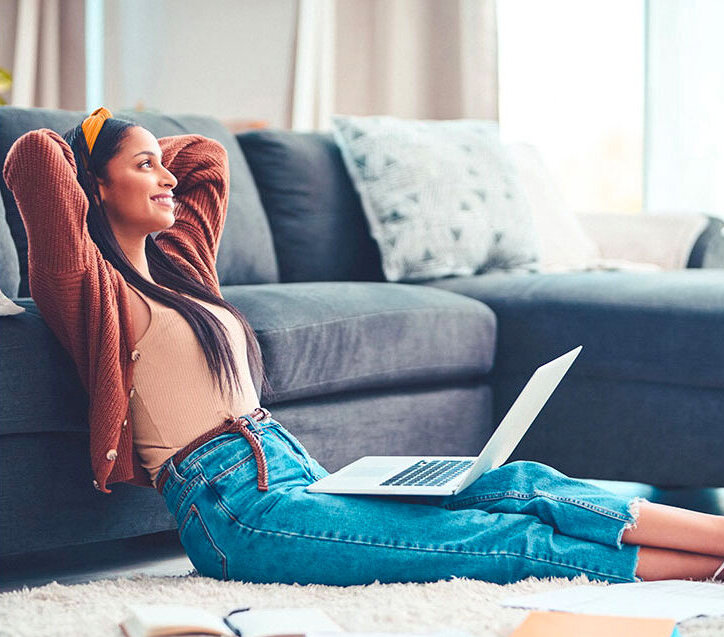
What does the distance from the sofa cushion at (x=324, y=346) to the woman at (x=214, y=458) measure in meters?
0.06

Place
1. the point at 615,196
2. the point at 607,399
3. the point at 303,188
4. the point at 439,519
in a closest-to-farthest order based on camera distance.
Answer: the point at 439,519 → the point at 607,399 → the point at 303,188 → the point at 615,196

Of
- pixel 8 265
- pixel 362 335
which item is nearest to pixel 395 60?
pixel 362 335

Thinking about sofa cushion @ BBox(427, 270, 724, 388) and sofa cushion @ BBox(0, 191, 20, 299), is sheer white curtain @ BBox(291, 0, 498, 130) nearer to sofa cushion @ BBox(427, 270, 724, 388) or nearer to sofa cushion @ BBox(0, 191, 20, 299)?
sofa cushion @ BBox(427, 270, 724, 388)

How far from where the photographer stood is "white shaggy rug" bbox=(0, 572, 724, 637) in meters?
1.15

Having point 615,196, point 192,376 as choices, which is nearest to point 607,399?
point 192,376

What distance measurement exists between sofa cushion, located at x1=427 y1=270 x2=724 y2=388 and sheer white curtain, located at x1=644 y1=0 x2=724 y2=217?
173cm

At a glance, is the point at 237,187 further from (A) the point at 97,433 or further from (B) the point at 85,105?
(B) the point at 85,105

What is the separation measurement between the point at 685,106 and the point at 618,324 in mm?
2182

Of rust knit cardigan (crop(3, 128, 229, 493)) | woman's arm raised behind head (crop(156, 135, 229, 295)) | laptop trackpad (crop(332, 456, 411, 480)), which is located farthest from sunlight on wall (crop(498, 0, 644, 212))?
rust knit cardigan (crop(3, 128, 229, 493))

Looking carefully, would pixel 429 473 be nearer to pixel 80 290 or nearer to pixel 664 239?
pixel 80 290

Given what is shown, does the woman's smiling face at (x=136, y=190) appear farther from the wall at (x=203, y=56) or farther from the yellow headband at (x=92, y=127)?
the wall at (x=203, y=56)

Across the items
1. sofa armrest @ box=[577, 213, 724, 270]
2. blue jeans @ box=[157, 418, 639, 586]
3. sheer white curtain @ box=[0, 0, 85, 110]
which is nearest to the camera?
blue jeans @ box=[157, 418, 639, 586]

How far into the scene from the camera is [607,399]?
214 cm

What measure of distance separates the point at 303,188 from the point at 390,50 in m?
2.13
